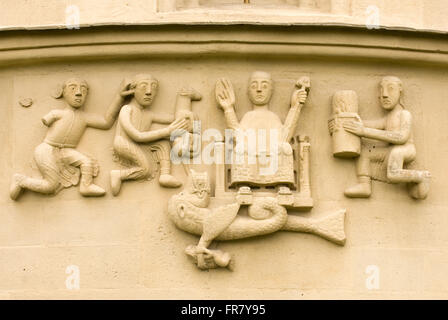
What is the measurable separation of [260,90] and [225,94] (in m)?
0.29

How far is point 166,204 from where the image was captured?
39.4ft

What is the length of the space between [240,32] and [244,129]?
80 cm

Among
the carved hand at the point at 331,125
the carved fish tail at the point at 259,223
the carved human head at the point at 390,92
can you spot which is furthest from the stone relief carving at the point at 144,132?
the carved human head at the point at 390,92

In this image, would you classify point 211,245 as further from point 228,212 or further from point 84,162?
point 84,162

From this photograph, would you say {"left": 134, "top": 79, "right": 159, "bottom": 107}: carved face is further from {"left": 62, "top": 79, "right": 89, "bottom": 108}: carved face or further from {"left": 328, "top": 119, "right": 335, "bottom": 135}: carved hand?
{"left": 328, "top": 119, "right": 335, "bottom": 135}: carved hand

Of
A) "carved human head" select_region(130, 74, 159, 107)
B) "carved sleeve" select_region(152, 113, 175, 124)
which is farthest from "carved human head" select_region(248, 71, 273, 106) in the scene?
"carved human head" select_region(130, 74, 159, 107)

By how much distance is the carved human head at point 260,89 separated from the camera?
12133 mm

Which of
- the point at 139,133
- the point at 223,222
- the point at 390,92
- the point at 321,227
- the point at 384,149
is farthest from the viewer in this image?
the point at 390,92

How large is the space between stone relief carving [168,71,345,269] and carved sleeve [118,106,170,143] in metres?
0.41

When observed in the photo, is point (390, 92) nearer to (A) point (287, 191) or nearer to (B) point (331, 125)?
(B) point (331, 125)

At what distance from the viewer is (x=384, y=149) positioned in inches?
478

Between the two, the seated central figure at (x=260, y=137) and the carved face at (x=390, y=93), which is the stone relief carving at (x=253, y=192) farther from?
the carved face at (x=390, y=93)

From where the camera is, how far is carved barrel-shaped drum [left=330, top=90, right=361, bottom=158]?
474 inches

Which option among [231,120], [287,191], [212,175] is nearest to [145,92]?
[231,120]
